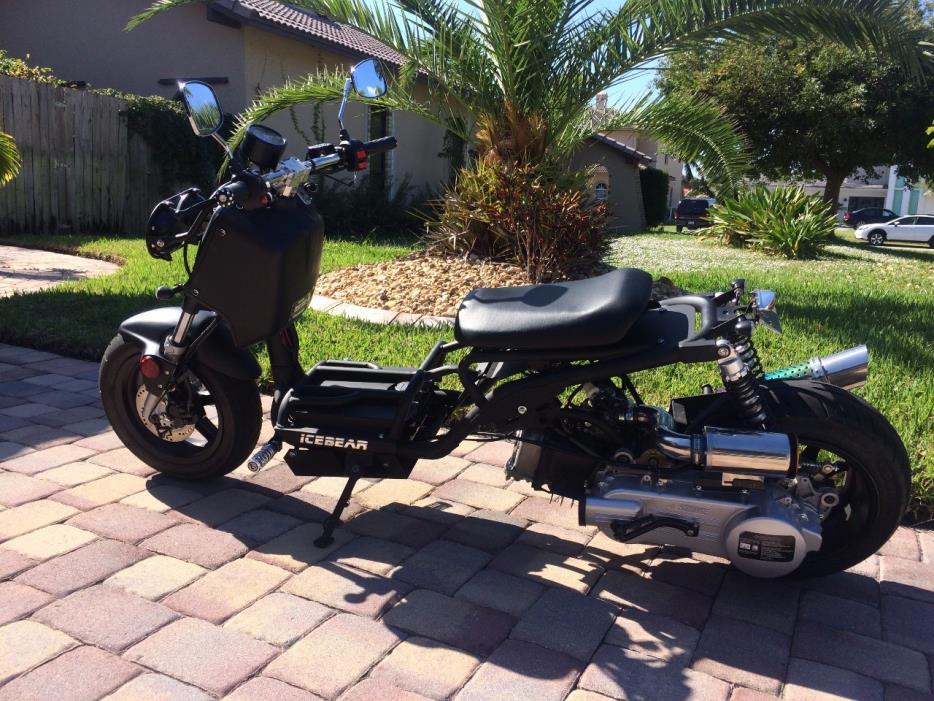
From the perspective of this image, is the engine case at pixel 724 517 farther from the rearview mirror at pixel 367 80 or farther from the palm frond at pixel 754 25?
the palm frond at pixel 754 25

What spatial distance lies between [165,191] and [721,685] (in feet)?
42.3

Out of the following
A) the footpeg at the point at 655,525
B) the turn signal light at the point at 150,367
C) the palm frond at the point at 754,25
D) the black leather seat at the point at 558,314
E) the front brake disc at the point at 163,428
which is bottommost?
the footpeg at the point at 655,525

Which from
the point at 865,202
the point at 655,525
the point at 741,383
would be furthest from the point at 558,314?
the point at 865,202

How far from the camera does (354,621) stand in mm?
2557

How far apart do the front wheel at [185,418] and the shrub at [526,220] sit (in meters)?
4.47

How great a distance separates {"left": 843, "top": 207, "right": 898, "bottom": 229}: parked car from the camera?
39438 mm

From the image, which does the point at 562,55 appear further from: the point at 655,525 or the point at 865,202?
the point at 865,202

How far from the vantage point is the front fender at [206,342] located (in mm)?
3230

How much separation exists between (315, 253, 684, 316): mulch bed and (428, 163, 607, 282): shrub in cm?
16

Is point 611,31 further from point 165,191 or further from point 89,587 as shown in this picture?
point 165,191

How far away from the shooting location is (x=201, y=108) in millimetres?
2680

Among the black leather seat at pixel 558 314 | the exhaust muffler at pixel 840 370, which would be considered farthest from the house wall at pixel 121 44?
the exhaust muffler at pixel 840 370

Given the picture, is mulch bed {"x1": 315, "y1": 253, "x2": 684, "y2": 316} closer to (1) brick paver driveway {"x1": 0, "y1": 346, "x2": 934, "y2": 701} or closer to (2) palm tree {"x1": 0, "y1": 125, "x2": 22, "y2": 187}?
(2) palm tree {"x1": 0, "y1": 125, "x2": 22, "y2": 187}

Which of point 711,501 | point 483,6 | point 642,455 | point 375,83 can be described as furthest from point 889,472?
point 483,6
